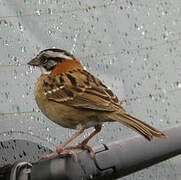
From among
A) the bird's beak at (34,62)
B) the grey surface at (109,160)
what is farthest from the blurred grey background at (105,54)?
the grey surface at (109,160)

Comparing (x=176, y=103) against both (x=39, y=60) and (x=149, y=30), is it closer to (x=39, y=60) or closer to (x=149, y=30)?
(x=149, y=30)

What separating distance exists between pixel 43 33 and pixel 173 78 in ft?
1.55

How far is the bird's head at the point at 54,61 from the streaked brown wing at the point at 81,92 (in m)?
0.03

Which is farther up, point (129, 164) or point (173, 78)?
point (173, 78)

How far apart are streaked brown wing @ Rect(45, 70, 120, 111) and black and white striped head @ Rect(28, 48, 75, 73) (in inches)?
2.9

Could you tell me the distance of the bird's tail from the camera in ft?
5.42

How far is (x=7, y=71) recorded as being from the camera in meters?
2.00

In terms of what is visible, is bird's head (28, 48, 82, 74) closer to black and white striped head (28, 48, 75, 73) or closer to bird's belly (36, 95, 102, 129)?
black and white striped head (28, 48, 75, 73)

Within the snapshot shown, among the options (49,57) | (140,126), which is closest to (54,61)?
(49,57)

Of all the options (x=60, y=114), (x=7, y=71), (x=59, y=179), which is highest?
(x=7, y=71)

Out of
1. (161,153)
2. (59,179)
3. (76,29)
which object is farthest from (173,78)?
(59,179)

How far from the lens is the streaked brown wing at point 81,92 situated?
2.02 m

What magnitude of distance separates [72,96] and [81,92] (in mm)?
29

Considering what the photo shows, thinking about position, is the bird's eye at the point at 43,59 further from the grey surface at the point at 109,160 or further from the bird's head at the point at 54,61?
the grey surface at the point at 109,160
